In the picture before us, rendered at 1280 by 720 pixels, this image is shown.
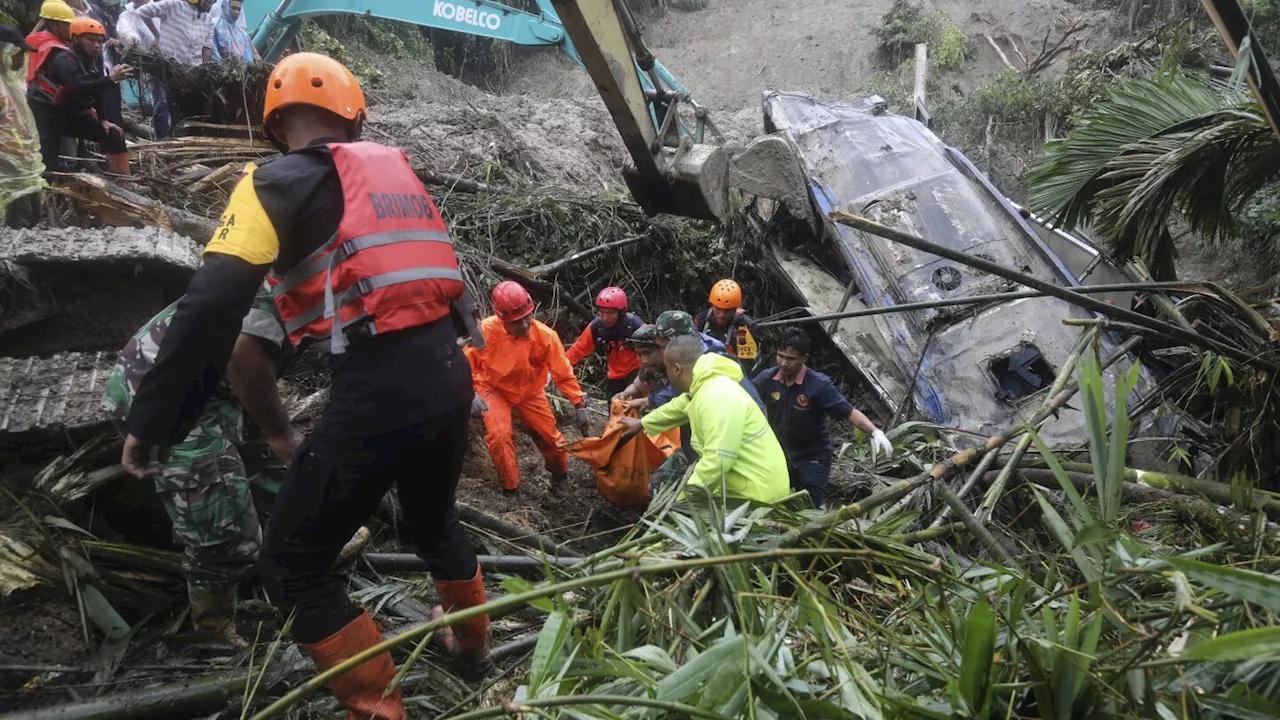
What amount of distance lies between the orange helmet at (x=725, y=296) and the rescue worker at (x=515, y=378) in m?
1.37

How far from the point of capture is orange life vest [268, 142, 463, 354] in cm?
206

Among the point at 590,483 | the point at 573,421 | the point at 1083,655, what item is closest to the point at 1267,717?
the point at 1083,655

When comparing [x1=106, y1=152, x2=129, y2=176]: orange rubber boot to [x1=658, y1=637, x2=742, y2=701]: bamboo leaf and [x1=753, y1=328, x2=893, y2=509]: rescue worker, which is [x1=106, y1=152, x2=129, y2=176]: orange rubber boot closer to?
[x1=753, y1=328, x2=893, y2=509]: rescue worker

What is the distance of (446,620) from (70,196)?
14.6 feet

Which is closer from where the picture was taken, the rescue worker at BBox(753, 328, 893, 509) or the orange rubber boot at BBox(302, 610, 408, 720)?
A: the orange rubber boot at BBox(302, 610, 408, 720)

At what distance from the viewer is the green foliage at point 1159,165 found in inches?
137

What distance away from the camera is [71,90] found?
17.7 ft

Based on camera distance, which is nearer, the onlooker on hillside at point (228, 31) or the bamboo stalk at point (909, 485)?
the bamboo stalk at point (909, 485)

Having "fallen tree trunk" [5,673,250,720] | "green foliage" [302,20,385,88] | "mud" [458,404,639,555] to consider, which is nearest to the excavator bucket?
"mud" [458,404,639,555]

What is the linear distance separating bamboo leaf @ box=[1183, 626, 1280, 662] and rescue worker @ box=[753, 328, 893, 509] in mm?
3468

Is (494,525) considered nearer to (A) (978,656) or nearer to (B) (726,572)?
(B) (726,572)

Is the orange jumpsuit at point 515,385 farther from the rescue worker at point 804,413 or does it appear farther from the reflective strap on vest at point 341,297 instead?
the reflective strap on vest at point 341,297

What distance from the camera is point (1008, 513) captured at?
4.04 meters

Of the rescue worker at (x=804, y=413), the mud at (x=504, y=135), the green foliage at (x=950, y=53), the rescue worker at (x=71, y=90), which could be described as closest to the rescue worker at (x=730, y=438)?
the rescue worker at (x=804, y=413)
